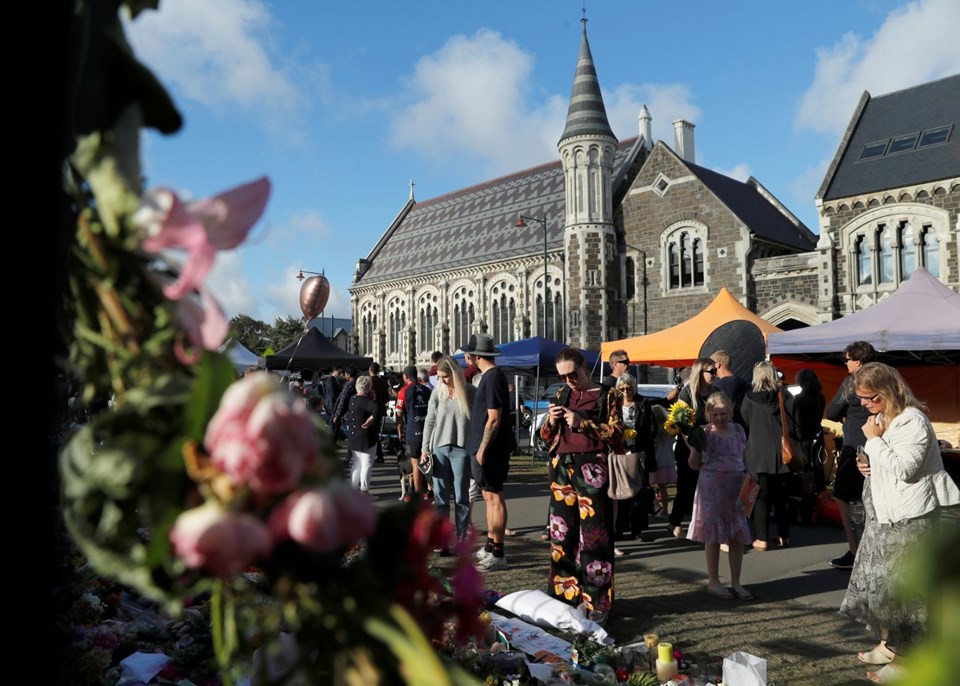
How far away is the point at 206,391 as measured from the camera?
1.68ft

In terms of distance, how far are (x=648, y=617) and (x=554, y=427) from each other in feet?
4.79

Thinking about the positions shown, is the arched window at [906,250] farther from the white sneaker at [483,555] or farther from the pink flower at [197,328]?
Answer: the pink flower at [197,328]

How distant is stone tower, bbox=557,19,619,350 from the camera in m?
27.9

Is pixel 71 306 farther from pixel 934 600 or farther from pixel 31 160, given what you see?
pixel 934 600

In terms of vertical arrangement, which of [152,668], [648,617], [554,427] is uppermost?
[554,427]

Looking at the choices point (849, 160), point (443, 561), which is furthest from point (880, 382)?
point (849, 160)

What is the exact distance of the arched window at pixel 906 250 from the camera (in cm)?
2100

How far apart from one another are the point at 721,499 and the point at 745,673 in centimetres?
216

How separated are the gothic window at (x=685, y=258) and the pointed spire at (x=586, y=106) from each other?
507 centimetres

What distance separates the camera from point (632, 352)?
1231 cm

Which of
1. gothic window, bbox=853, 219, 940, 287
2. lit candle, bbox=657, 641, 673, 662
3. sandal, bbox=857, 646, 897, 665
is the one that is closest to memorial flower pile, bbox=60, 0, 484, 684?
lit candle, bbox=657, 641, 673, 662

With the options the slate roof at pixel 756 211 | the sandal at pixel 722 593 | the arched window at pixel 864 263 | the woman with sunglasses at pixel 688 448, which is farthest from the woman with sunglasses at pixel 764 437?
the slate roof at pixel 756 211

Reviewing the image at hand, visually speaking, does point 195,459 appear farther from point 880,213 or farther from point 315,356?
point 880,213

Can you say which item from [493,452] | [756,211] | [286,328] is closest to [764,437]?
[493,452]
